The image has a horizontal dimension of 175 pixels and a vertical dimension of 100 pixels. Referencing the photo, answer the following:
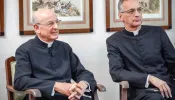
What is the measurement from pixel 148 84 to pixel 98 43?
2.81 feet

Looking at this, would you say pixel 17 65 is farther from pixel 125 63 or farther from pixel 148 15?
pixel 148 15

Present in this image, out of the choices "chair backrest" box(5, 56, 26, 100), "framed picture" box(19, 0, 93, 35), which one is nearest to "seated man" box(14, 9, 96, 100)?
"chair backrest" box(5, 56, 26, 100)

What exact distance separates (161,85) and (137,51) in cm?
39

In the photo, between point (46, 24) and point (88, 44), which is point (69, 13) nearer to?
point (88, 44)

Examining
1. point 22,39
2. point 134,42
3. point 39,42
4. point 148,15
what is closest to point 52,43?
point 39,42

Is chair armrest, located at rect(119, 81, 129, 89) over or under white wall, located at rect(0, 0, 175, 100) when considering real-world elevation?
under

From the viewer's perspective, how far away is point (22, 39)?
2.91 m

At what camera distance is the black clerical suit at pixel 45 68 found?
227 cm

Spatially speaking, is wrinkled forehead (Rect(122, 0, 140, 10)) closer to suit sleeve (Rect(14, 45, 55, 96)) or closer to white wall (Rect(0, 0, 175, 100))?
white wall (Rect(0, 0, 175, 100))

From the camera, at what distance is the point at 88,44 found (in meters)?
3.07

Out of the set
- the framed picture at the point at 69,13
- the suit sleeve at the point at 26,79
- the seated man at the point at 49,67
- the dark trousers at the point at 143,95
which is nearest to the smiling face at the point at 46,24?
the seated man at the point at 49,67

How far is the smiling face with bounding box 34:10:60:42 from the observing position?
2412 millimetres

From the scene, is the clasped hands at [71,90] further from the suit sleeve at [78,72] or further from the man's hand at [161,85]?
the man's hand at [161,85]

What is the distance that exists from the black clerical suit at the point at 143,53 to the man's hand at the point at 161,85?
14 centimetres
